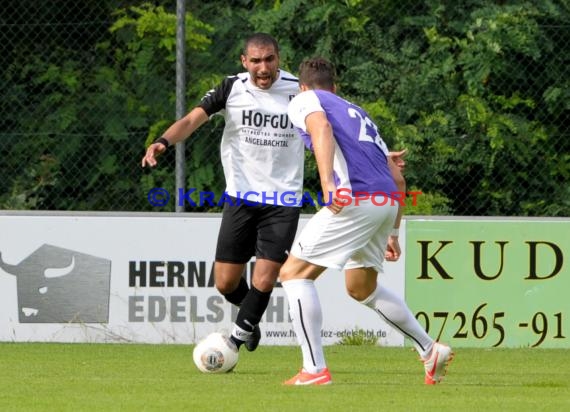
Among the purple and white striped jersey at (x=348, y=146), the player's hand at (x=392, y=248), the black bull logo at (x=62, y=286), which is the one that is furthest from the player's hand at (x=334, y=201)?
the black bull logo at (x=62, y=286)

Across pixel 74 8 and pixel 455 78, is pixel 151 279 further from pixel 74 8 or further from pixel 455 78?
pixel 455 78

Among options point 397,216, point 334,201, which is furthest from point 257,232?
point 334,201

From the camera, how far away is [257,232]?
28.9 feet

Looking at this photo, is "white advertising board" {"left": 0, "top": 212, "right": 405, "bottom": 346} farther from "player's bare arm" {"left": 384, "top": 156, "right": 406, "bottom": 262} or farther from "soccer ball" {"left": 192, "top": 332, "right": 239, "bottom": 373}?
"player's bare arm" {"left": 384, "top": 156, "right": 406, "bottom": 262}

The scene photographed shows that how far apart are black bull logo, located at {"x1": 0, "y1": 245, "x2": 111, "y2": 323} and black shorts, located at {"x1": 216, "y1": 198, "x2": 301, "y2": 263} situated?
2206mm

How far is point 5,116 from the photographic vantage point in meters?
12.1

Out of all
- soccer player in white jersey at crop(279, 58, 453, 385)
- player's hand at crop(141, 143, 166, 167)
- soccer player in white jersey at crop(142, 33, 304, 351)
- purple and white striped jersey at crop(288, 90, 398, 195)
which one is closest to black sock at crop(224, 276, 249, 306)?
soccer player in white jersey at crop(142, 33, 304, 351)

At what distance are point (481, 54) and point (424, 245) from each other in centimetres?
227

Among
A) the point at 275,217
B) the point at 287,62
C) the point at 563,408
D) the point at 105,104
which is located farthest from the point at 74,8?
the point at 563,408

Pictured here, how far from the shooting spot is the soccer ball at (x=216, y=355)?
26.9 ft

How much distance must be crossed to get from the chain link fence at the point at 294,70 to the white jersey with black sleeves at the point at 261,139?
2.94m

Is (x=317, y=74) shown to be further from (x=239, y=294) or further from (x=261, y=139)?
(x=239, y=294)

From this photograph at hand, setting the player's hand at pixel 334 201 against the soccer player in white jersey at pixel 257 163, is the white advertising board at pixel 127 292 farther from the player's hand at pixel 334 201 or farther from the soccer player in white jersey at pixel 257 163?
the player's hand at pixel 334 201

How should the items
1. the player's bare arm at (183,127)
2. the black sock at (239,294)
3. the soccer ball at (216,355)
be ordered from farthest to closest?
the black sock at (239,294)
the player's bare arm at (183,127)
the soccer ball at (216,355)
